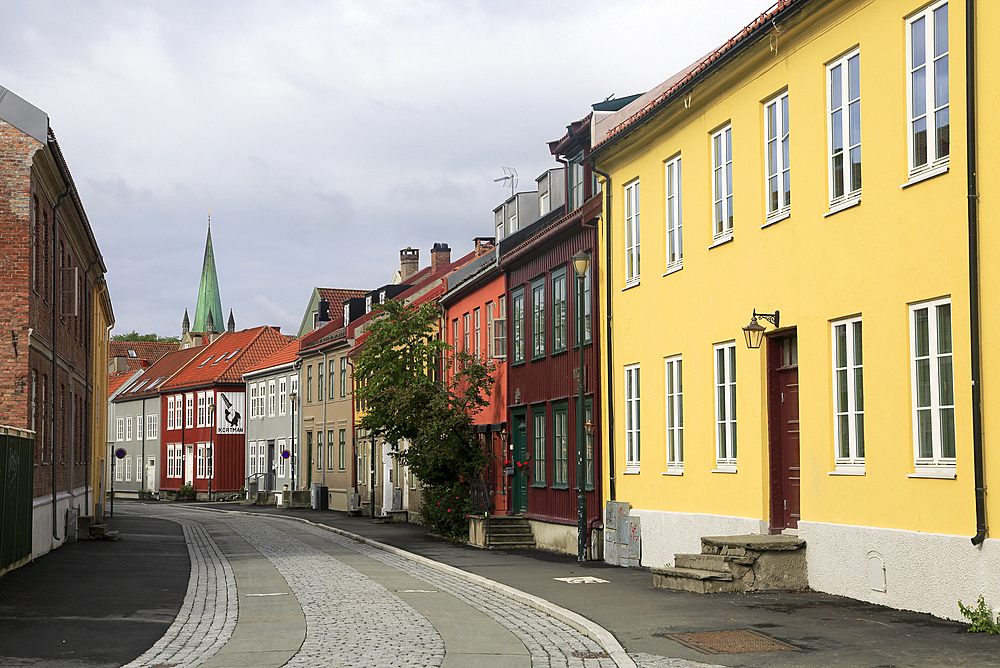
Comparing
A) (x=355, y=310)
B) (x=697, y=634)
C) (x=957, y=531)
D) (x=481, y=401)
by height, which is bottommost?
(x=697, y=634)

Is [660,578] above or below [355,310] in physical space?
below

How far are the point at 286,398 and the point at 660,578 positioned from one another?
48651 mm

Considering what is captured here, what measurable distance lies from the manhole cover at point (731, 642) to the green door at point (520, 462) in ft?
55.4

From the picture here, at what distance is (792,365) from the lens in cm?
1608

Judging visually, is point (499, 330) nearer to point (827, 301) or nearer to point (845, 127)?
point (827, 301)

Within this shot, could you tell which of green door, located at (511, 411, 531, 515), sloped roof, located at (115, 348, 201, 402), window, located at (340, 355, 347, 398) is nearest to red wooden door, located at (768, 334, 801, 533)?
green door, located at (511, 411, 531, 515)

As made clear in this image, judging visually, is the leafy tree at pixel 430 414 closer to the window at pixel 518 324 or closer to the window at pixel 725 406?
the window at pixel 518 324

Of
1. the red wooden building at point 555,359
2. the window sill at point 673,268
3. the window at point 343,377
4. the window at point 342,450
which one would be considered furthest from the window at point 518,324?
the window at point 342,450

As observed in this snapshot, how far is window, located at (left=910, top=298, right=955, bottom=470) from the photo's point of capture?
488 inches

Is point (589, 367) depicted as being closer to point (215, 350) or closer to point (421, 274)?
point (421, 274)

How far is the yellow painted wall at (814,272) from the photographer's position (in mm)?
12305

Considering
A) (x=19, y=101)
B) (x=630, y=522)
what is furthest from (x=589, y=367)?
(x=19, y=101)

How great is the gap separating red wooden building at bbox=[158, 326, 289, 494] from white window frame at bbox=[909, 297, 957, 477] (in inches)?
2451

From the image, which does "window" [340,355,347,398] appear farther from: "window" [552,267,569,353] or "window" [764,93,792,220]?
"window" [764,93,792,220]
